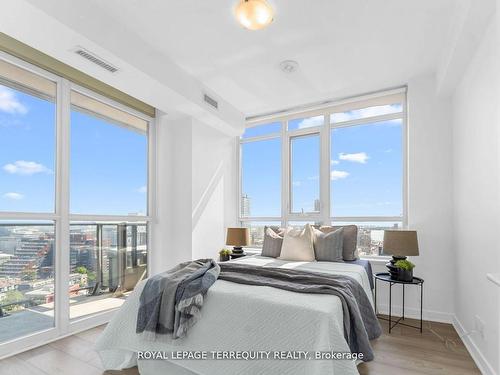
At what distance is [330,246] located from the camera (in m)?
3.25

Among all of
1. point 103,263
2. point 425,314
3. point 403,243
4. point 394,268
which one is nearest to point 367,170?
point 403,243

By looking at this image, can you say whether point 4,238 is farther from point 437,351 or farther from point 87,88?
point 437,351

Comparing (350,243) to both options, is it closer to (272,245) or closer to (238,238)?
(272,245)

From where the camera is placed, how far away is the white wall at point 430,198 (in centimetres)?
321

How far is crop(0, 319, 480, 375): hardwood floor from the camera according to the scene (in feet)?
7.31

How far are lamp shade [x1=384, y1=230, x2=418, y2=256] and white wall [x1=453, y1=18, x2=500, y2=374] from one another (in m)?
0.41

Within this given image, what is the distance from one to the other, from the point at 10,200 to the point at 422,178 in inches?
162

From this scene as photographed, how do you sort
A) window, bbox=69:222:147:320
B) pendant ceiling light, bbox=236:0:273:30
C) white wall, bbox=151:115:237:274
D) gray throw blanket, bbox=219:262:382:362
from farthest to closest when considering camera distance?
1. white wall, bbox=151:115:237:274
2. window, bbox=69:222:147:320
3. pendant ceiling light, bbox=236:0:273:30
4. gray throw blanket, bbox=219:262:382:362

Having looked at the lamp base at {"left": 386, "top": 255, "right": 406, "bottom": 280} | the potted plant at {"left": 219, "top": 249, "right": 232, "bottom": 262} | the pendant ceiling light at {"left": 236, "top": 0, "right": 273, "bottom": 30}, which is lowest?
the potted plant at {"left": 219, "top": 249, "right": 232, "bottom": 262}

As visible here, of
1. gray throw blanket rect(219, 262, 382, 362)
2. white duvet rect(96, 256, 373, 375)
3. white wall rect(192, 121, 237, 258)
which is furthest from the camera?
white wall rect(192, 121, 237, 258)

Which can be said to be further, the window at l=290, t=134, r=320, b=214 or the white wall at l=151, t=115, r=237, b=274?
the window at l=290, t=134, r=320, b=214

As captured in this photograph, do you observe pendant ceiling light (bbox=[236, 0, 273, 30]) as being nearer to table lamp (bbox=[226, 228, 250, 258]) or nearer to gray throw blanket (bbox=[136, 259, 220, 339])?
gray throw blanket (bbox=[136, 259, 220, 339])

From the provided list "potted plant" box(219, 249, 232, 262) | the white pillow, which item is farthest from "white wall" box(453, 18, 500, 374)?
"potted plant" box(219, 249, 232, 262)

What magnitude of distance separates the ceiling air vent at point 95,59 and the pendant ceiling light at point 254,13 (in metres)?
1.22
